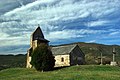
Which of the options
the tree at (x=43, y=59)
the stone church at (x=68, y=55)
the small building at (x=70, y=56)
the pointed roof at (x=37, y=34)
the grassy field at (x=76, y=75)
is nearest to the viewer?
the grassy field at (x=76, y=75)

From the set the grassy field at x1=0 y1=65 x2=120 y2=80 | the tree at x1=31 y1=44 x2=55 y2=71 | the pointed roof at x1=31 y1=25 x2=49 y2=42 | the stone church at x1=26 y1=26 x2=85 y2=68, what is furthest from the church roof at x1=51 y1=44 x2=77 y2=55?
the grassy field at x1=0 y1=65 x2=120 y2=80

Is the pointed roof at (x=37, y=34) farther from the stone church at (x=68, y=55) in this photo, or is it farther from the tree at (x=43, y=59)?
the tree at (x=43, y=59)

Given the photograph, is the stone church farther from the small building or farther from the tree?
the tree

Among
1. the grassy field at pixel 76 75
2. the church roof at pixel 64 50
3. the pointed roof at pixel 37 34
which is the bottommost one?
the grassy field at pixel 76 75

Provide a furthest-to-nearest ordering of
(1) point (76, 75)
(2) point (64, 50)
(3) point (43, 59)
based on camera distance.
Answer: (2) point (64, 50) < (3) point (43, 59) < (1) point (76, 75)

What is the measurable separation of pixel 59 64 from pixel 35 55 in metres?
15.1

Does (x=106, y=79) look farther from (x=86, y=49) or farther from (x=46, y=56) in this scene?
(x=86, y=49)

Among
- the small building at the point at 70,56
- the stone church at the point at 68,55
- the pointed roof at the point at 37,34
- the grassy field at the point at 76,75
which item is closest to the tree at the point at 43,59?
the grassy field at the point at 76,75

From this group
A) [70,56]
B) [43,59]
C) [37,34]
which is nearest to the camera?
[43,59]

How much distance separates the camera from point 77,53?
3211 inches

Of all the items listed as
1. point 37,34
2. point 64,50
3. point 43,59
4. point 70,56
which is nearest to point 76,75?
point 43,59

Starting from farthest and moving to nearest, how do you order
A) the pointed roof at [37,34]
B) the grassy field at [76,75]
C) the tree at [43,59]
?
the pointed roof at [37,34]
the tree at [43,59]
the grassy field at [76,75]

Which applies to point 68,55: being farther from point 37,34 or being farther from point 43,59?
point 37,34

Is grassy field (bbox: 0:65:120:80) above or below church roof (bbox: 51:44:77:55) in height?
below
